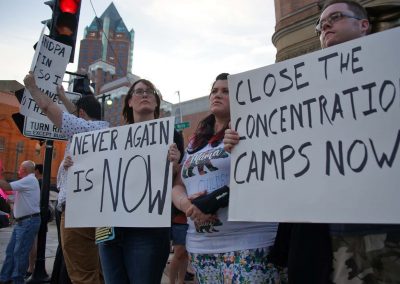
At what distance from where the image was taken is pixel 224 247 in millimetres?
1752

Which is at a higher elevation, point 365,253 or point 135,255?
point 365,253

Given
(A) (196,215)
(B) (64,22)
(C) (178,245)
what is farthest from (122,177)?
(B) (64,22)

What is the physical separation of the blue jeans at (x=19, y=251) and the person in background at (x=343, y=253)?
4329mm

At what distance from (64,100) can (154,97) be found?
135cm

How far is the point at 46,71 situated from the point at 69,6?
173 cm

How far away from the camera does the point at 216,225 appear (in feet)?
5.93

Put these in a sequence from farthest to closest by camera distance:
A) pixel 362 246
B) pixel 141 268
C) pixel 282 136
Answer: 1. pixel 141 268
2. pixel 282 136
3. pixel 362 246

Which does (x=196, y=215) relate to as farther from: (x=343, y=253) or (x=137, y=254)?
(x=343, y=253)

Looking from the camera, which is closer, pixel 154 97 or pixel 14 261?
pixel 154 97

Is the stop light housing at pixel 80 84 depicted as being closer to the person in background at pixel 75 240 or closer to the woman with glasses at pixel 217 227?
the person in background at pixel 75 240

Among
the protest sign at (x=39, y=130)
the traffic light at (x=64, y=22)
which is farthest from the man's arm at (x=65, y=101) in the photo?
the traffic light at (x=64, y=22)

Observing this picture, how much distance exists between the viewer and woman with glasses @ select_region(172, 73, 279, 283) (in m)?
1.67

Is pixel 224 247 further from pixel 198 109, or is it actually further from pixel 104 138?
pixel 198 109

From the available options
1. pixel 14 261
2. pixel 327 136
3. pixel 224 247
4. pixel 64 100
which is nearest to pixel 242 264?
pixel 224 247
